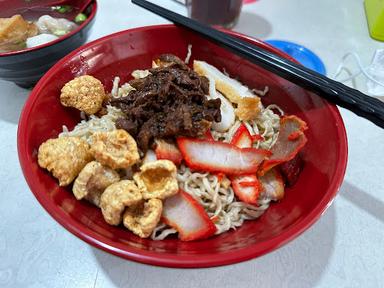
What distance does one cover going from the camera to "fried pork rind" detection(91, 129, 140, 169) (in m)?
0.90

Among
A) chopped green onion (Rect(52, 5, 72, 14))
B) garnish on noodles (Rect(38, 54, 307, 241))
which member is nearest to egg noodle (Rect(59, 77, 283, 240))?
garnish on noodles (Rect(38, 54, 307, 241))

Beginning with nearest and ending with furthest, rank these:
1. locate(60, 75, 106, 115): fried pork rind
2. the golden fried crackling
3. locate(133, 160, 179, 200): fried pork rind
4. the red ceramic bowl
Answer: the red ceramic bowl, locate(133, 160, 179, 200): fried pork rind, locate(60, 75, 106, 115): fried pork rind, the golden fried crackling

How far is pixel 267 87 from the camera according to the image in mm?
1224

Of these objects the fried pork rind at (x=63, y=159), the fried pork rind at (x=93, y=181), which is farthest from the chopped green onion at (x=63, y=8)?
the fried pork rind at (x=93, y=181)

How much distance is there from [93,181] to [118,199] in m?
0.11

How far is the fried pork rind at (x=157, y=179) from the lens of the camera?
87 centimetres

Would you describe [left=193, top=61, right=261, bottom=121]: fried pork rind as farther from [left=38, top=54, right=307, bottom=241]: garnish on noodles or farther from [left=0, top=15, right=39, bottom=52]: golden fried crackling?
[left=0, top=15, right=39, bottom=52]: golden fried crackling

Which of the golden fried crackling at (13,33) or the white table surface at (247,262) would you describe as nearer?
the white table surface at (247,262)

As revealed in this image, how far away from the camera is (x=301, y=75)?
1.04 metres

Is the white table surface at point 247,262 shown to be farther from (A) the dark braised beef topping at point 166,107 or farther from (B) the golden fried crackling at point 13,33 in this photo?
(A) the dark braised beef topping at point 166,107

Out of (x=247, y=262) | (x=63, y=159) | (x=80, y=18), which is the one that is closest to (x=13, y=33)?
(x=80, y=18)

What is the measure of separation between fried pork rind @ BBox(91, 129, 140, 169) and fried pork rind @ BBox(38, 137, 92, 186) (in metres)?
0.05

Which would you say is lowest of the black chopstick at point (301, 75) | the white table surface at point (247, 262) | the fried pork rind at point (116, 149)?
the white table surface at point (247, 262)

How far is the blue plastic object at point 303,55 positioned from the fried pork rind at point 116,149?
1.00m
